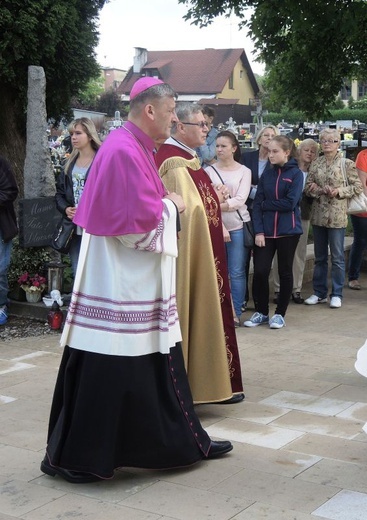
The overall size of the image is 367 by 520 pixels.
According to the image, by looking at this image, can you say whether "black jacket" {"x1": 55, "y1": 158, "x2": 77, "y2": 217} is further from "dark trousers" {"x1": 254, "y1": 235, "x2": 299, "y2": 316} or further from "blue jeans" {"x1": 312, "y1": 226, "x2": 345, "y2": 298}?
"blue jeans" {"x1": 312, "y1": 226, "x2": 345, "y2": 298}

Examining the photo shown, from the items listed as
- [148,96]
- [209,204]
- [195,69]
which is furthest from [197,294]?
[195,69]

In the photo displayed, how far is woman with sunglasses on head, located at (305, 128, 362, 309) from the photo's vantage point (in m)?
9.72

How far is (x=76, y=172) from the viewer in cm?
859

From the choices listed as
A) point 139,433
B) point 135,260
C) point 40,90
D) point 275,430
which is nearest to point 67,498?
point 139,433

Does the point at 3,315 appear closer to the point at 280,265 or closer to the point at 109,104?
the point at 280,265

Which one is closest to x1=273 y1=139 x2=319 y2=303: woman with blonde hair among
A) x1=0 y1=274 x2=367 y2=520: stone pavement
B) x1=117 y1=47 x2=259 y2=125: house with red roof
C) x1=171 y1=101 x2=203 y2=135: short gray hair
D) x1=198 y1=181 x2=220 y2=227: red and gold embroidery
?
x1=0 y1=274 x2=367 y2=520: stone pavement

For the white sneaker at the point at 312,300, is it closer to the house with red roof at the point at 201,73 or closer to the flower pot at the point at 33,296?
the flower pot at the point at 33,296

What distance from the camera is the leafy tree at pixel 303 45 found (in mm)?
12469

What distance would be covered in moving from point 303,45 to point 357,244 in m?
5.14

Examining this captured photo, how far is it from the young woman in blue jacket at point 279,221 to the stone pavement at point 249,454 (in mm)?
896

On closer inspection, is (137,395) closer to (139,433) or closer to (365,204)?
(139,433)

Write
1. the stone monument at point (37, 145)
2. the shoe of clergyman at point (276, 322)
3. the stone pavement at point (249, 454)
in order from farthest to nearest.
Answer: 1. the stone monument at point (37, 145)
2. the shoe of clergyman at point (276, 322)
3. the stone pavement at point (249, 454)

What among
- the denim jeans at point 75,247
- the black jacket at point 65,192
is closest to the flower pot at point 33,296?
the denim jeans at point 75,247

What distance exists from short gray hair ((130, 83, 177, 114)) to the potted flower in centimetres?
433
